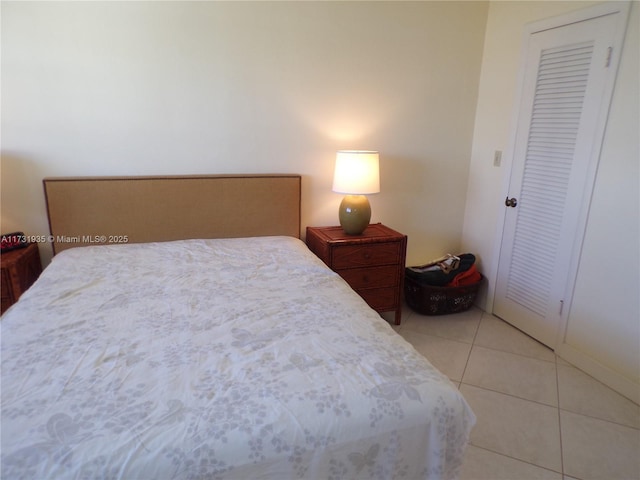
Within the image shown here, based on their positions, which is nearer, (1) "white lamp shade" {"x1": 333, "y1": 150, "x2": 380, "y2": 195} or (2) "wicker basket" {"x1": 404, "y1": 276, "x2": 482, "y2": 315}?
(1) "white lamp shade" {"x1": 333, "y1": 150, "x2": 380, "y2": 195}

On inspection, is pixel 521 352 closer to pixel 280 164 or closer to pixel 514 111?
pixel 514 111

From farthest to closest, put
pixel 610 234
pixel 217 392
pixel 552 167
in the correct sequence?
pixel 552 167, pixel 610 234, pixel 217 392

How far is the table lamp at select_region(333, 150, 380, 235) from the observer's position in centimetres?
256

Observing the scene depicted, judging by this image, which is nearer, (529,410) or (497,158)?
(529,410)

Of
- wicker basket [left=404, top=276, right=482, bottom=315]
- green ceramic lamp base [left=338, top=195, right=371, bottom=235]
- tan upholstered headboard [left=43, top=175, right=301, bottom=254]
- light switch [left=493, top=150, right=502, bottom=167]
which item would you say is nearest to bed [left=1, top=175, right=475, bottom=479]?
tan upholstered headboard [left=43, top=175, right=301, bottom=254]

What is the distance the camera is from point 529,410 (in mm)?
2039

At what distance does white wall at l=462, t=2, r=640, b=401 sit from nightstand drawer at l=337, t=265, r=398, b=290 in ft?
3.59

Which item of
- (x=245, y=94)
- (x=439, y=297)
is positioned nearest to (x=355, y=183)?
(x=245, y=94)

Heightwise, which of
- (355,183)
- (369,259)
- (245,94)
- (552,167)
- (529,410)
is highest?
(245,94)

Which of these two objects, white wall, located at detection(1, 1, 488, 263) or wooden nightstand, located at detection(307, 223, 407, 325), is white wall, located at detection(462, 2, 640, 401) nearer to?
white wall, located at detection(1, 1, 488, 263)

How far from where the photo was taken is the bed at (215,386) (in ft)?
3.02

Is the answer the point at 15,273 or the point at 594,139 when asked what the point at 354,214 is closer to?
the point at 594,139

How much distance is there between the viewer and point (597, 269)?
225 centimetres

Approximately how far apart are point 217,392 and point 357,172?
1.79 m
